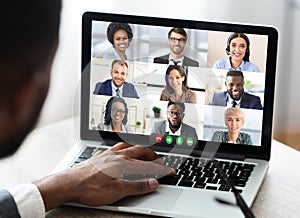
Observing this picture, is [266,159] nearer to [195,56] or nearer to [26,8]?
[195,56]

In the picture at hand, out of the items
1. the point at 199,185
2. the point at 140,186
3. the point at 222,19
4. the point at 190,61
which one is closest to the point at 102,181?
the point at 140,186

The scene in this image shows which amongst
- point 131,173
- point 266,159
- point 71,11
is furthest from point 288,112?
point 131,173

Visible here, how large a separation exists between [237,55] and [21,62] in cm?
83

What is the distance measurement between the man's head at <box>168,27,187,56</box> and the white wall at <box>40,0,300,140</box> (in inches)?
22.2

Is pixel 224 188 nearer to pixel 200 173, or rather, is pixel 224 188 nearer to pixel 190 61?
pixel 200 173

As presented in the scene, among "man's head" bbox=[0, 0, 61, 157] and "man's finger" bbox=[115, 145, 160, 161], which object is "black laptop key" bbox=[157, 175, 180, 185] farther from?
"man's head" bbox=[0, 0, 61, 157]

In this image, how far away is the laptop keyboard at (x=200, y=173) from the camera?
890mm

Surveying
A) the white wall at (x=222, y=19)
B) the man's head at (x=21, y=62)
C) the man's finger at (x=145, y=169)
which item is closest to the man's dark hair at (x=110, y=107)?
the man's finger at (x=145, y=169)

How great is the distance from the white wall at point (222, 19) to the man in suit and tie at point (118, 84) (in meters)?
0.48

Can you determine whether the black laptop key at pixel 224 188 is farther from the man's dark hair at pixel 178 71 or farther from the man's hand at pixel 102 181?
the man's dark hair at pixel 178 71

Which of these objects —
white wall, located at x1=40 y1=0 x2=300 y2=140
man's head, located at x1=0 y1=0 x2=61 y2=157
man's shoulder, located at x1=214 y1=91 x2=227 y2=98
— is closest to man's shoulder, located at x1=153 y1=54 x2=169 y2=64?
man's shoulder, located at x1=214 y1=91 x2=227 y2=98

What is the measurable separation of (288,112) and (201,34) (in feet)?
4.19

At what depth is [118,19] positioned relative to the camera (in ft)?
3.25

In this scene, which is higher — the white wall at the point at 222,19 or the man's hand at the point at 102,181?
the white wall at the point at 222,19
